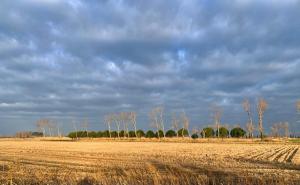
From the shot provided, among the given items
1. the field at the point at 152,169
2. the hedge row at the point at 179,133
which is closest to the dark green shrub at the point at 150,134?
the hedge row at the point at 179,133

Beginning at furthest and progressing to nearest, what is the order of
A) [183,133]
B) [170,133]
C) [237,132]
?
[170,133] → [237,132] → [183,133]

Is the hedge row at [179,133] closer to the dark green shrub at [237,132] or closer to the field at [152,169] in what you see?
→ the dark green shrub at [237,132]

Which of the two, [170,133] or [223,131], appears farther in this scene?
[170,133]

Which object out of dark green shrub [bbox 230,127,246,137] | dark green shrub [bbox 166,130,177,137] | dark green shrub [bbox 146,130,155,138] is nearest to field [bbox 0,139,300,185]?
dark green shrub [bbox 146,130,155,138]

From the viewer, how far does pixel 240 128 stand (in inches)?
6363

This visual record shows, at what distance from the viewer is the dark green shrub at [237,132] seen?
523ft

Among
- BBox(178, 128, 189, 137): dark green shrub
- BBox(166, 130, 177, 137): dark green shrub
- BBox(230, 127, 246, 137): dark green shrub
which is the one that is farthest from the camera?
BBox(166, 130, 177, 137): dark green shrub

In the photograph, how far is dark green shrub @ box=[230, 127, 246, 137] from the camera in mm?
159500

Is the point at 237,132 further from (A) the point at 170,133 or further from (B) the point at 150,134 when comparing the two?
(B) the point at 150,134

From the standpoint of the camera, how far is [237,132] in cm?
16075

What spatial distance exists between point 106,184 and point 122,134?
159 m

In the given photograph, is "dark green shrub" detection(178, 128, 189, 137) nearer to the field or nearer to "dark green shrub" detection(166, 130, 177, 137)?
"dark green shrub" detection(166, 130, 177, 137)

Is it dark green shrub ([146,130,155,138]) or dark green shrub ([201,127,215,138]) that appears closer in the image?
dark green shrub ([201,127,215,138])

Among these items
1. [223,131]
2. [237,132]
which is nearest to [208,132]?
[223,131]
